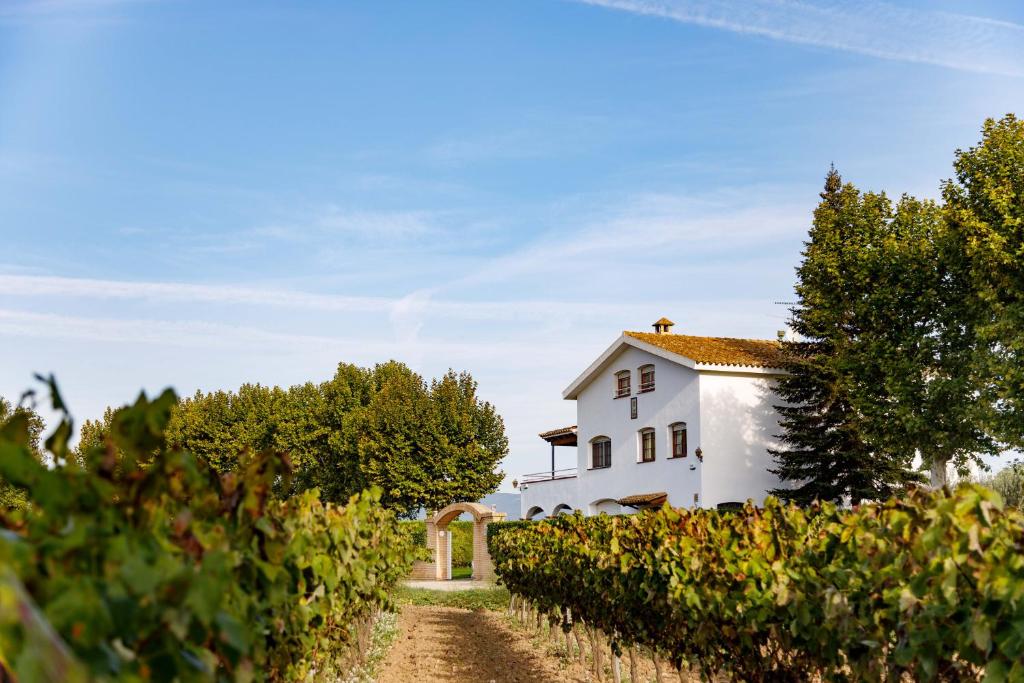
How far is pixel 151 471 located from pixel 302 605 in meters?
3.57

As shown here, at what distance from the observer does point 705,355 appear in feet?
123

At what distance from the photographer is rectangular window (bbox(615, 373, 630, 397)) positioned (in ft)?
134

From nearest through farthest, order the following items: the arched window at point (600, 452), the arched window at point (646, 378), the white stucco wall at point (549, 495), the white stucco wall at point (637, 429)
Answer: the white stucco wall at point (637, 429)
the arched window at point (646, 378)
the arched window at point (600, 452)
the white stucco wall at point (549, 495)

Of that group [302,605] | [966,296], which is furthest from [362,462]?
[302,605]

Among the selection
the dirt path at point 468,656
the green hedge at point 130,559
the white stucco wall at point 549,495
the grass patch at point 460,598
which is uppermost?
the green hedge at point 130,559

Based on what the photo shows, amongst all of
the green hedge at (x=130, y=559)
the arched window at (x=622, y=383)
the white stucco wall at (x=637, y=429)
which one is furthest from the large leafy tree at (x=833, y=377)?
the green hedge at (x=130, y=559)

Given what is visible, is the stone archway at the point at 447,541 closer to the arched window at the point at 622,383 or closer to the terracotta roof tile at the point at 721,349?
the arched window at the point at 622,383

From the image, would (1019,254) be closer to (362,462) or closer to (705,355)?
(705,355)

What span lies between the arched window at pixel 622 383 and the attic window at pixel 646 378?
0.83m

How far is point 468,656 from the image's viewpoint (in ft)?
55.5

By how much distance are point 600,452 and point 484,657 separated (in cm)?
2558

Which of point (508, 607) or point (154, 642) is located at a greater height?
point (154, 642)

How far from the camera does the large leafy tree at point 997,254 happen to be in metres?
26.9

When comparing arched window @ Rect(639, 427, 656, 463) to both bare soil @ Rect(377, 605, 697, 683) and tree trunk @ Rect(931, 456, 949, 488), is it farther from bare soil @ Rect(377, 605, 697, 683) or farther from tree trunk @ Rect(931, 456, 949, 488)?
bare soil @ Rect(377, 605, 697, 683)
